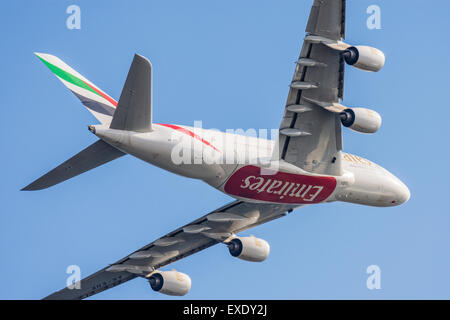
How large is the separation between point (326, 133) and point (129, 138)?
366 inches

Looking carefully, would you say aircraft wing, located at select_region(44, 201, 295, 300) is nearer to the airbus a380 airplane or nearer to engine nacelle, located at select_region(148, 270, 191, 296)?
the airbus a380 airplane

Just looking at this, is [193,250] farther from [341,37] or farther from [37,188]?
[341,37]

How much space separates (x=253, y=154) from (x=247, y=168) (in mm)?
731

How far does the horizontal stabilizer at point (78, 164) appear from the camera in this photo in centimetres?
4162

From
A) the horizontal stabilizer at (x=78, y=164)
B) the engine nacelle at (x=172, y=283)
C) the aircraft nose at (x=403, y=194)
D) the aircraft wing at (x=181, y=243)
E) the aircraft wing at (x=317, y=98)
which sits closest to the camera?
the aircraft wing at (x=317, y=98)

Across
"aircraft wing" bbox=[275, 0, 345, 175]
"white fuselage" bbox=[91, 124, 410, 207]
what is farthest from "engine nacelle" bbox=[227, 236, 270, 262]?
"aircraft wing" bbox=[275, 0, 345, 175]

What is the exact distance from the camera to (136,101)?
126ft

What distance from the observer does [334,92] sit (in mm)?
40844

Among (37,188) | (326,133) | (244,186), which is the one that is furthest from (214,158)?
(37,188)

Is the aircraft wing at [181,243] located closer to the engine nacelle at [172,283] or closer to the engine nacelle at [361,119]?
the engine nacelle at [172,283]

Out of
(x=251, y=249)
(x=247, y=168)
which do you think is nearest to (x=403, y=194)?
(x=251, y=249)

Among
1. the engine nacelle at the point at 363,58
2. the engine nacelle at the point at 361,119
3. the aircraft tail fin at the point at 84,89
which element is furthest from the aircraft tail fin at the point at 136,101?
the engine nacelle at the point at 361,119

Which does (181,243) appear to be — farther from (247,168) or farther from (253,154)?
(253,154)

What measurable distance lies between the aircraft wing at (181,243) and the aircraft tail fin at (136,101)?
9.06 m
